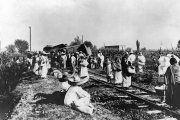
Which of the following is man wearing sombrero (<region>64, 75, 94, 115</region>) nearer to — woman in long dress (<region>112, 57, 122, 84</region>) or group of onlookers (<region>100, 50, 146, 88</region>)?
group of onlookers (<region>100, 50, 146, 88</region>)

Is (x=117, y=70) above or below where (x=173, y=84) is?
above

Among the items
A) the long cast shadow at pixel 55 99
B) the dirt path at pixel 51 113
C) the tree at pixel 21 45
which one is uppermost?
the tree at pixel 21 45

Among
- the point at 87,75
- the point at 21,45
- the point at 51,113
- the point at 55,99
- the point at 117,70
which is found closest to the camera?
the point at 51,113

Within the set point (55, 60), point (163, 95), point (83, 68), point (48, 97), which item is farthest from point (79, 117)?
point (55, 60)

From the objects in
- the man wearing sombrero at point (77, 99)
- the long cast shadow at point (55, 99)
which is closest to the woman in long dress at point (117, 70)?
the long cast shadow at point (55, 99)

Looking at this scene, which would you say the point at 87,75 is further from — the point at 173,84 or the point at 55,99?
the point at 173,84

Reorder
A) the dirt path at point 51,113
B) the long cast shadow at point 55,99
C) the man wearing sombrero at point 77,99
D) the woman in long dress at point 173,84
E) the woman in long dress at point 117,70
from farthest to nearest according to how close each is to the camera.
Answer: the woman in long dress at point 117,70 < the long cast shadow at point 55,99 < the woman in long dress at point 173,84 < the man wearing sombrero at point 77,99 < the dirt path at point 51,113

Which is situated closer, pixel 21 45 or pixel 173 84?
pixel 173 84

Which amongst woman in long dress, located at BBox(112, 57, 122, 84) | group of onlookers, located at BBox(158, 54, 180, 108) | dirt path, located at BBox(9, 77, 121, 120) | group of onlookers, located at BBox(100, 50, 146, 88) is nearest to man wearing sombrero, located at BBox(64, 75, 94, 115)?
dirt path, located at BBox(9, 77, 121, 120)

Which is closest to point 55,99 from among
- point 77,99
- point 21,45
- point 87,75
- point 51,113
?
point 51,113

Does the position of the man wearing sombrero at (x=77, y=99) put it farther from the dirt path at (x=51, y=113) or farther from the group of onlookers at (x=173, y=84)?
the group of onlookers at (x=173, y=84)

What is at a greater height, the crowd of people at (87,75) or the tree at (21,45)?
the tree at (21,45)

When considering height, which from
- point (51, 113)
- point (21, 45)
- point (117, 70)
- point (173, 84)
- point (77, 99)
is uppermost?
point (21, 45)

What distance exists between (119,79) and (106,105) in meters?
3.67
